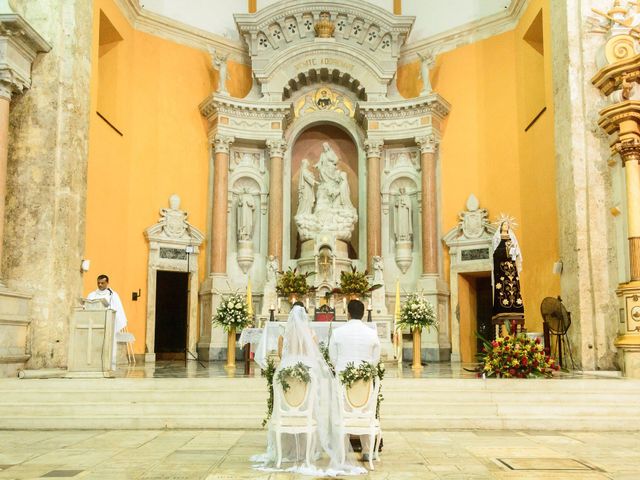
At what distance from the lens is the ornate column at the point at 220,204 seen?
14727 millimetres

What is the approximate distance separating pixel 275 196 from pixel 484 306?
5212mm

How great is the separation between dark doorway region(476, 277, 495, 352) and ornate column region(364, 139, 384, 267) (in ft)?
7.72

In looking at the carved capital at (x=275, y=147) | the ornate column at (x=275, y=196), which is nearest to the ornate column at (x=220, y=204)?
the carved capital at (x=275, y=147)

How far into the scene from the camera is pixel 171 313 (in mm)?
15516

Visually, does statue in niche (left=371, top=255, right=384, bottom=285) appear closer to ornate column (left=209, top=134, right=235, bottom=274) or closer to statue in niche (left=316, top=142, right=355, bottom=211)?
statue in niche (left=316, top=142, right=355, bottom=211)

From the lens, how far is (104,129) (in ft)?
42.7

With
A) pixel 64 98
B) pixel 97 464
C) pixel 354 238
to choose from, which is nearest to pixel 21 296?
pixel 64 98

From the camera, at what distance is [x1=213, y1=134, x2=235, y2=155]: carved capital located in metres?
15.1

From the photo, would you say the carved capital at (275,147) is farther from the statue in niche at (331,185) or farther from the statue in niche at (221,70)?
the statue in niche at (221,70)

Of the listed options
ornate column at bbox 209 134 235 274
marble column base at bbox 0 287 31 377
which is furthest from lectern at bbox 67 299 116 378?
ornate column at bbox 209 134 235 274

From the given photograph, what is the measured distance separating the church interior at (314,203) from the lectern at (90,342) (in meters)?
0.03

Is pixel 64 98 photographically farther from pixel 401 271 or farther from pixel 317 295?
pixel 401 271

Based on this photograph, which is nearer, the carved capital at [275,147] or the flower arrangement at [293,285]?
the flower arrangement at [293,285]

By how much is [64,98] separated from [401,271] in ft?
25.7
